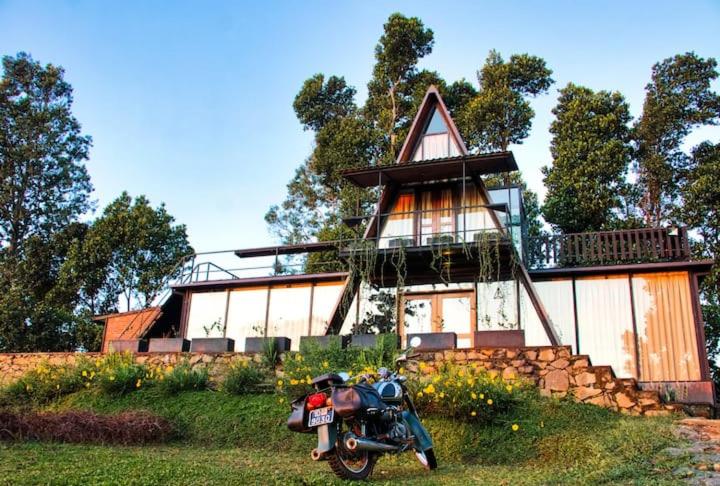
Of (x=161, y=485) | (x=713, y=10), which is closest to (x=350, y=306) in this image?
(x=713, y=10)

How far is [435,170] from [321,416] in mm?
11231

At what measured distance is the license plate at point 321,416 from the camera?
603 cm

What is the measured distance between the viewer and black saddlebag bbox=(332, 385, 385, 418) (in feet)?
19.7

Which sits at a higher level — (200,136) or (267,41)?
(267,41)

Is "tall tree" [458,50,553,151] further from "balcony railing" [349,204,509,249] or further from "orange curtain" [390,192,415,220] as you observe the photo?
"balcony railing" [349,204,509,249]

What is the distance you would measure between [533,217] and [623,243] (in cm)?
848

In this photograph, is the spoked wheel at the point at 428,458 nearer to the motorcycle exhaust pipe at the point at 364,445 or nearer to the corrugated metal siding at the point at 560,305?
the motorcycle exhaust pipe at the point at 364,445

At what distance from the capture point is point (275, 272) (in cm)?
A: 2028

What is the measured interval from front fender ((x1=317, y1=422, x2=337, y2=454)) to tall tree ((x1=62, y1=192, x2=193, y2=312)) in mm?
24333

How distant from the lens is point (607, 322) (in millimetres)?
15242

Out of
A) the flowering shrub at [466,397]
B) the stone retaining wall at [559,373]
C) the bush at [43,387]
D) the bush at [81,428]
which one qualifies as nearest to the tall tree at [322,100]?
the stone retaining wall at [559,373]

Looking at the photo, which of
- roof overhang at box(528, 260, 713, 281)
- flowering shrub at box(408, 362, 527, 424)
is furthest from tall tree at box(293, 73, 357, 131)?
flowering shrub at box(408, 362, 527, 424)

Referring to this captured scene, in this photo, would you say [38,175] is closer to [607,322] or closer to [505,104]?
[505,104]

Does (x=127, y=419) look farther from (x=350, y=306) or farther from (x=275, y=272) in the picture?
(x=275, y=272)
